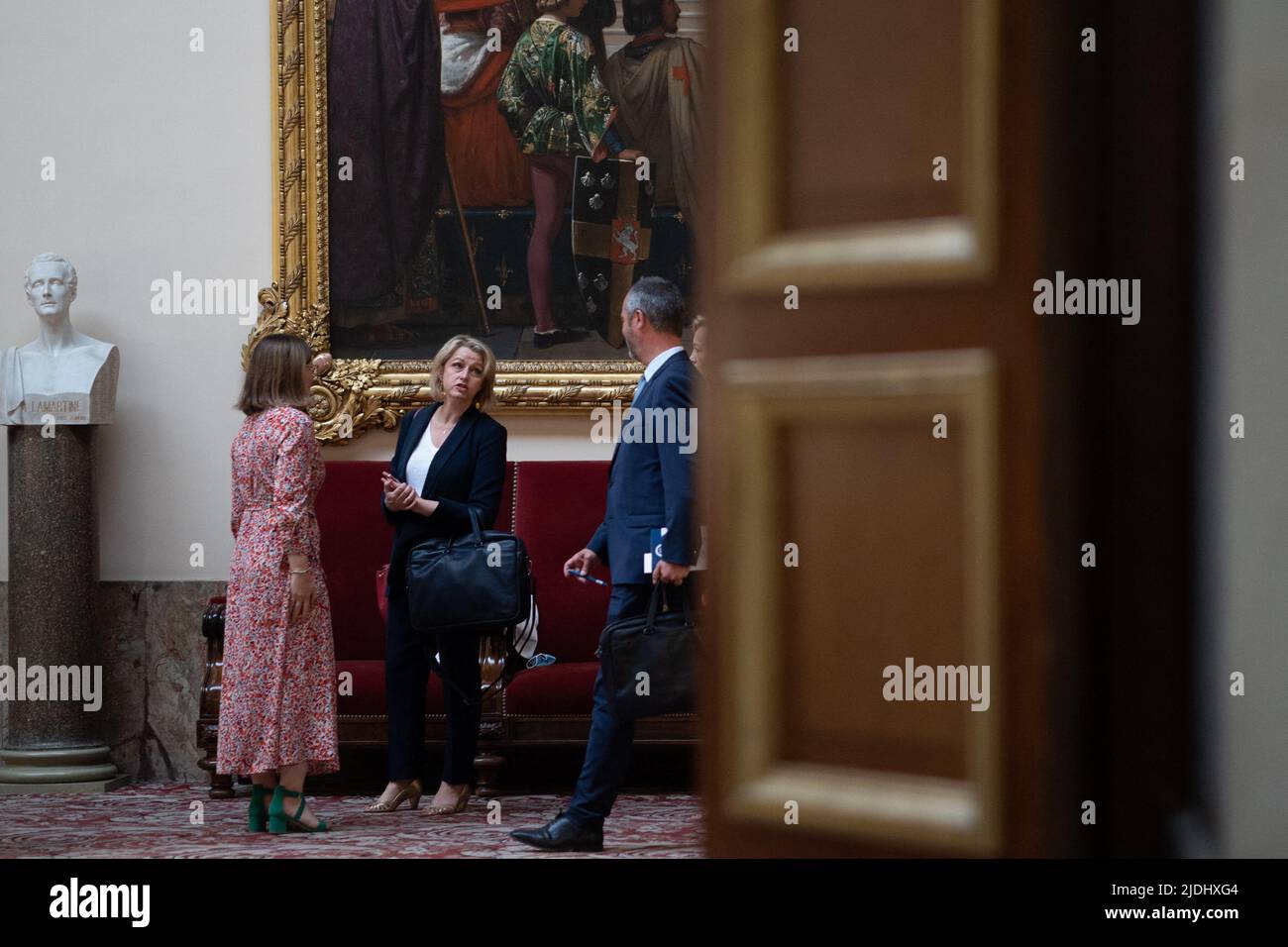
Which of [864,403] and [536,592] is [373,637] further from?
[864,403]

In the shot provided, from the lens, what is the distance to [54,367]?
757 centimetres

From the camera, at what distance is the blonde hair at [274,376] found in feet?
18.9

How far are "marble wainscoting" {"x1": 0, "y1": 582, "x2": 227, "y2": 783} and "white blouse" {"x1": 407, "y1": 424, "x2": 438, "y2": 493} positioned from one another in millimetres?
2229

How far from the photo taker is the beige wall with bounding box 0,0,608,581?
8.03 metres

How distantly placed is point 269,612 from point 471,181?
9.97 feet

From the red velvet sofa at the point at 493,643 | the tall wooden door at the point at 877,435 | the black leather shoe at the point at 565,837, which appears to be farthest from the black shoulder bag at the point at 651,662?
the red velvet sofa at the point at 493,643

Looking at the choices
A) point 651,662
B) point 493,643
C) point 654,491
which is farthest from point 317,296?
point 651,662

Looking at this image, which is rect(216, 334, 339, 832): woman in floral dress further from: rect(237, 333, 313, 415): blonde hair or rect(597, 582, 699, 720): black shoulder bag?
rect(597, 582, 699, 720): black shoulder bag

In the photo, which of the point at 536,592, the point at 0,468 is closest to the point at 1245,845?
the point at 536,592

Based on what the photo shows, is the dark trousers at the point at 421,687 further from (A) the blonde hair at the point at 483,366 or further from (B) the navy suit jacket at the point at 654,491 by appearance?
(B) the navy suit jacket at the point at 654,491

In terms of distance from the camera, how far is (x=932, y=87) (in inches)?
99.0

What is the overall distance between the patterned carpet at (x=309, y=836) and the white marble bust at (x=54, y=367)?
5.83ft

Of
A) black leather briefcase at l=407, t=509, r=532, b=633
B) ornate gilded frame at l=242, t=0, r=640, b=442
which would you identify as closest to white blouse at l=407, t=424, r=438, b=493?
black leather briefcase at l=407, t=509, r=532, b=633
